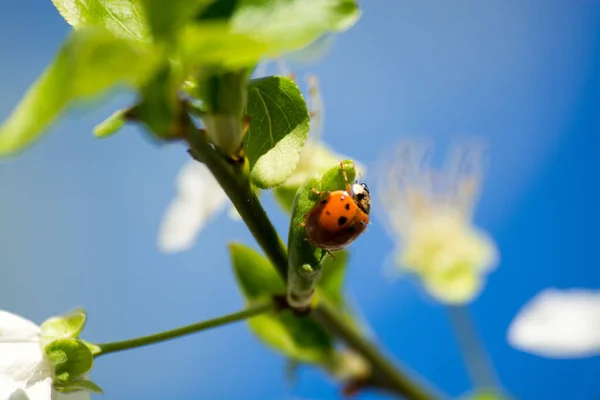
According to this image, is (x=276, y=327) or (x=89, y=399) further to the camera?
(x=276, y=327)

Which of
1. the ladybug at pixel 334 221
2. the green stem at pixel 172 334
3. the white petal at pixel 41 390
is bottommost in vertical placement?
the white petal at pixel 41 390

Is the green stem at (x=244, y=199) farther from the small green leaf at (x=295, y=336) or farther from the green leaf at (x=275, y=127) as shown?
the small green leaf at (x=295, y=336)

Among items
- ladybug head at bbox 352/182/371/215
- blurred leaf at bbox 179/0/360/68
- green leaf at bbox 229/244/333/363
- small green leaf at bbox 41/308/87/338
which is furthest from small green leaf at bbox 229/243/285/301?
blurred leaf at bbox 179/0/360/68

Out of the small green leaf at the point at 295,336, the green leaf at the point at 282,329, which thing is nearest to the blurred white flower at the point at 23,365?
the green leaf at the point at 282,329

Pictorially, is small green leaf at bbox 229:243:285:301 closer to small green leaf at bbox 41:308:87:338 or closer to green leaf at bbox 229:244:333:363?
green leaf at bbox 229:244:333:363

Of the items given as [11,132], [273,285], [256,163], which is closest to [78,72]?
[11,132]

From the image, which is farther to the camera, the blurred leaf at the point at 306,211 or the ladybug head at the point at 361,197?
the ladybug head at the point at 361,197

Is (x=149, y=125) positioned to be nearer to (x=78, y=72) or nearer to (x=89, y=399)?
(x=78, y=72)
